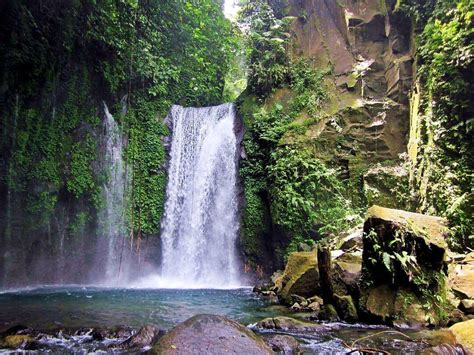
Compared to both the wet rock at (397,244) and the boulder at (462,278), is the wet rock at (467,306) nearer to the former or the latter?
the boulder at (462,278)

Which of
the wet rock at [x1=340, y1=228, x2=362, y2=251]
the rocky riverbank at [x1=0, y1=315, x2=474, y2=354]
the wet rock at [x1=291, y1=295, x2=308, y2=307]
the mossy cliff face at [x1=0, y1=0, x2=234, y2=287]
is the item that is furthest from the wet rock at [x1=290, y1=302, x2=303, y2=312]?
the mossy cliff face at [x1=0, y1=0, x2=234, y2=287]

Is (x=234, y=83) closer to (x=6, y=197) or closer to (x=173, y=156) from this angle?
(x=173, y=156)

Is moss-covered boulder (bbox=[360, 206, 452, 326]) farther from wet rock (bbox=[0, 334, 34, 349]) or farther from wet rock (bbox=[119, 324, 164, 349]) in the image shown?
wet rock (bbox=[0, 334, 34, 349])

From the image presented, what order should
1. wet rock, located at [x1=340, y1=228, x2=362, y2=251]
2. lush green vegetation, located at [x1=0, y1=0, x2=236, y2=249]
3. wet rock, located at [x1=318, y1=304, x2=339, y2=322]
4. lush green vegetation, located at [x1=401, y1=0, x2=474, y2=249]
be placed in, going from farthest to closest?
lush green vegetation, located at [x1=0, y1=0, x2=236, y2=249], wet rock, located at [x1=340, y1=228, x2=362, y2=251], lush green vegetation, located at [x1=401, y1=0, x2=474, y2=249], wet rock, located at [x1=318, y1=304, x2=339, y2=322]

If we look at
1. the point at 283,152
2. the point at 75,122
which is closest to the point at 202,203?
the point at 283,152

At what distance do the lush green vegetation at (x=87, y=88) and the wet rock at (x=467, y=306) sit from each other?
750cm

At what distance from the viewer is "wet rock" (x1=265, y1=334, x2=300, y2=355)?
464cm

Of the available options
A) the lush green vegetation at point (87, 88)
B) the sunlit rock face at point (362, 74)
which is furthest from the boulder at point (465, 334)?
the sunlit rock face at point (362, 74)

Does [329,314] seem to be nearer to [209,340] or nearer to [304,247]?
[209,340]

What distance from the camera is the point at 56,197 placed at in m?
12.5

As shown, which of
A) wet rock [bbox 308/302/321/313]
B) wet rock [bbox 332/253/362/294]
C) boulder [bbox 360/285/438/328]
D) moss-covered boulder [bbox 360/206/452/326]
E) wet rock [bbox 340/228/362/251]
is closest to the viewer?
boulder [bbox 360/285/438/328]

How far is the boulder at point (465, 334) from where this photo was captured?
14.6 feet

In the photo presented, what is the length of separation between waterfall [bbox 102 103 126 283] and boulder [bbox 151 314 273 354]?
10.4 meters

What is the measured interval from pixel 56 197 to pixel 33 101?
3117 mm
